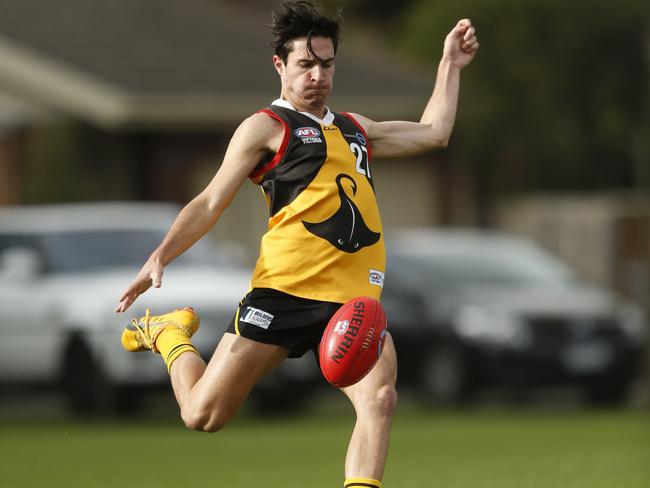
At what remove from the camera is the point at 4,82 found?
90.0ft

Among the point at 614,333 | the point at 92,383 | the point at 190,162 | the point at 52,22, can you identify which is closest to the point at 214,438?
the point at 92,383

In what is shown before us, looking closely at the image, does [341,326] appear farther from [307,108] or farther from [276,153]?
[307,108]

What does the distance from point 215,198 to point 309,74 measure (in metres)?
0.66

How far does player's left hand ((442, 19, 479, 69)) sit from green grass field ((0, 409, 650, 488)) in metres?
3.53

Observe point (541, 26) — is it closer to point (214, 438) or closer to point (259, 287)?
point (214, 438)

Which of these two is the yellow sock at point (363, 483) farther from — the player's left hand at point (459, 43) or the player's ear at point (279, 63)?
the player's left hand at point (459, 43)

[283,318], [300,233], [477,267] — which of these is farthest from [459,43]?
[477,267]

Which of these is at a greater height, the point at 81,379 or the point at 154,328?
the point at 154,328

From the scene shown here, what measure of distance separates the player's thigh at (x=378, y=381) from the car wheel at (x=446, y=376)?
38.9ft

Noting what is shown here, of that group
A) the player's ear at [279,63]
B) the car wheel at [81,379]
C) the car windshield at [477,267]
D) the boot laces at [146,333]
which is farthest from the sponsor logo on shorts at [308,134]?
the car windshield at [477,267]

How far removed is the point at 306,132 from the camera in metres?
7.71

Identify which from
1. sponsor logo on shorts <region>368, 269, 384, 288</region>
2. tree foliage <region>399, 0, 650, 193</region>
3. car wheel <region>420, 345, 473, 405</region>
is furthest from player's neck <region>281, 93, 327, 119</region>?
tree foliage <region>399, 0, 650, 193</region>

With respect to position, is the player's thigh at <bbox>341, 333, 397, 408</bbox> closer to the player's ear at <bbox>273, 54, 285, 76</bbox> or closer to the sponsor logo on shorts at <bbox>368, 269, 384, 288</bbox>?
the sponsor logo on shorts at <bbox>368, 269, 384, 288</bbox>

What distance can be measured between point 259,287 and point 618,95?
2739 centimetres
